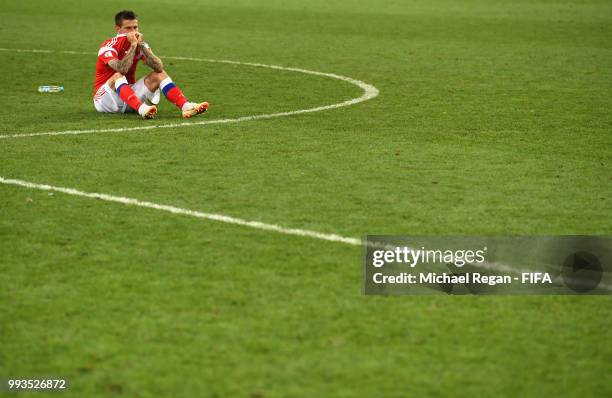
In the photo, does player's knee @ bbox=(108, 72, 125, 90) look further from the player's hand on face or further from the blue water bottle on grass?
the blue water bottle on grass

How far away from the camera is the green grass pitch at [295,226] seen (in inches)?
Answer: 195

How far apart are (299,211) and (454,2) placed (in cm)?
2683

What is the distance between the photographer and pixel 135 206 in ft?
25.4

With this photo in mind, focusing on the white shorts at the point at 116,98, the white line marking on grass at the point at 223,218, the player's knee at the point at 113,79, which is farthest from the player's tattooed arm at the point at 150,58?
the white line marking on grass at the point at 223,218

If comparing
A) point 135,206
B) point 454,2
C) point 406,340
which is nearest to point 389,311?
point 406,340

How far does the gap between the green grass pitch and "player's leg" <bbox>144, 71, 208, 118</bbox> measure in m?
0.18

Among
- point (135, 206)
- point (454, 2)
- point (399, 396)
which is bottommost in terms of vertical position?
point (399, 396)

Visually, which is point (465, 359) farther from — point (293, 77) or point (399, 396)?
point (293, 77)

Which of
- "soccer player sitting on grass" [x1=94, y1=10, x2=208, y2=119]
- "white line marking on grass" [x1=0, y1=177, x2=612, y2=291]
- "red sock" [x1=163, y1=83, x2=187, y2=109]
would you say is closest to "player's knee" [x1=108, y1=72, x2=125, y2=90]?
"soccer player sitting on grass" [x1=94, y1=10, x2=208, y2=119]

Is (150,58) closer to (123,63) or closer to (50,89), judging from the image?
(123,63)

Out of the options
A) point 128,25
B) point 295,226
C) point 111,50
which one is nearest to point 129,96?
point 111,50

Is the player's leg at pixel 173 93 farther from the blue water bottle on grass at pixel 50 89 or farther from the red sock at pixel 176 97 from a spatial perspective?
the blue water bottle on grass at pixel 50 89

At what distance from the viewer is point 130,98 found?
11609 mm

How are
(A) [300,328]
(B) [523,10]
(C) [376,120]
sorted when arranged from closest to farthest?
(A) [300,328]
(C) [376,120]
(B) [523,10]
